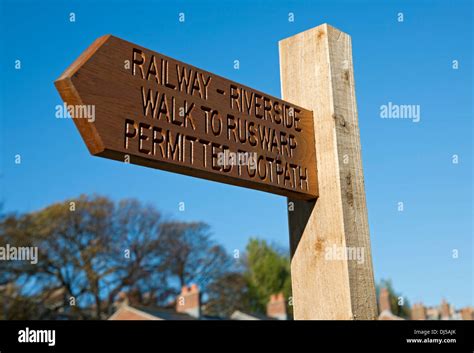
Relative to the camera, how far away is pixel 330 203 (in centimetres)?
198

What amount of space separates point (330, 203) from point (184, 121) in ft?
2.08

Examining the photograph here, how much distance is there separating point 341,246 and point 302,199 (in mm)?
219

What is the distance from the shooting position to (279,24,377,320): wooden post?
6.28 feet

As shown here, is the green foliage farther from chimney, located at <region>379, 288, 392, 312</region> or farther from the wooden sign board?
the wooden sign board

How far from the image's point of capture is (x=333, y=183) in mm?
1986
